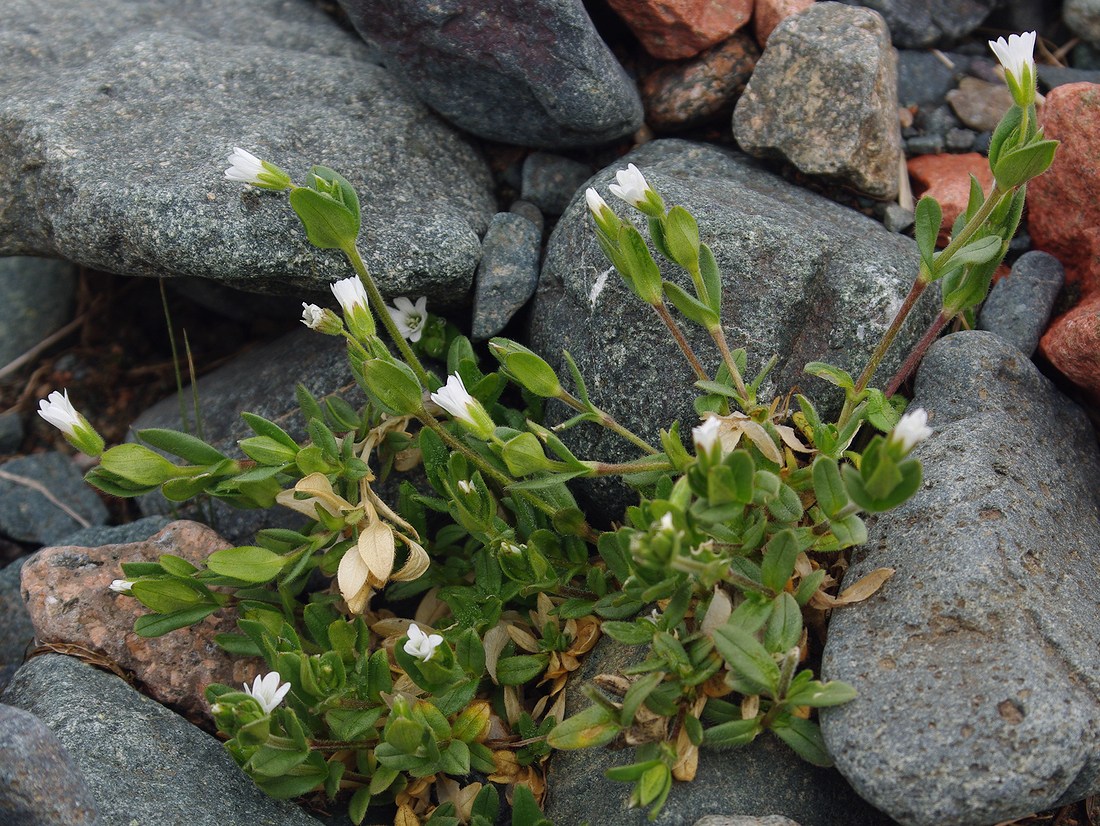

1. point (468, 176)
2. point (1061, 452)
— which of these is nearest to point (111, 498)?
point (468, 176)

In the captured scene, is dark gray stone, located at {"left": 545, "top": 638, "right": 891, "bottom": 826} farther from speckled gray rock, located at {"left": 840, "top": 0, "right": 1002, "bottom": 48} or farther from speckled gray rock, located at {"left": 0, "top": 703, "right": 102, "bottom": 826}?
speckled gray rock, located at {"left": 840, "top": 0, "right": 1002, "bottom": 48}

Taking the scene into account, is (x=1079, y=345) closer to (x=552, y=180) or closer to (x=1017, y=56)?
(x=1017, y=56)

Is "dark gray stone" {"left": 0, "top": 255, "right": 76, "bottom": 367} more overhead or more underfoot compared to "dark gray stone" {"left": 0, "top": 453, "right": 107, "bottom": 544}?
more overhead

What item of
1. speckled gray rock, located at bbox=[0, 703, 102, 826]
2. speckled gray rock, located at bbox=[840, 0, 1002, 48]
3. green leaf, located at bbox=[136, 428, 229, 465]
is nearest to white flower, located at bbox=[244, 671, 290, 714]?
speckled gray rock, located at bbox=[0, 703, 102, 826]

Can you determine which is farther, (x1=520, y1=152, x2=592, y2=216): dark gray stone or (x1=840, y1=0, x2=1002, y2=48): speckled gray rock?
(x1=840, y1=0, x2=1002, y2=48): speckled gray rock

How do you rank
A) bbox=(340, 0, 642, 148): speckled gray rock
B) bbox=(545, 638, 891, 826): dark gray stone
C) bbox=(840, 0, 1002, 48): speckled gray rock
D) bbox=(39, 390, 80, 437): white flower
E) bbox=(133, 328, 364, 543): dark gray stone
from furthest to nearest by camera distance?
bbox=(840, 0, 1002, 48): speckled gray rock
bbox=(133, 328, 364, 543): dark gray stone
bbox=(340, 0, 642, 148): speckled gray rock
bbox=(39, 390, 80, 437): white flower
bbox=(545, 638, 891, 826): dark gray stone

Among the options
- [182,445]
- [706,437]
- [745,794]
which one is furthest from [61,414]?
[745,794]
